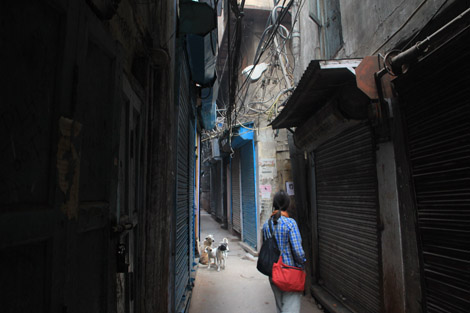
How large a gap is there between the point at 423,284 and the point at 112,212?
10.7 ft

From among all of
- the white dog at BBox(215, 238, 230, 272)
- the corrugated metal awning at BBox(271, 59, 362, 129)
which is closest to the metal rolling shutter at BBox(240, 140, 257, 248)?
the white dog at BBox(215, 238, 230, 272)

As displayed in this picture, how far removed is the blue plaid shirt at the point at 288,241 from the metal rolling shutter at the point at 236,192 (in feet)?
28.7

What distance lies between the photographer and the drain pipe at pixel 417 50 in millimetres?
2289

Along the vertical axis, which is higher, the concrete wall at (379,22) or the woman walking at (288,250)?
the concrete wall at (379,22)

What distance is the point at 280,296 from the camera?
3449mm

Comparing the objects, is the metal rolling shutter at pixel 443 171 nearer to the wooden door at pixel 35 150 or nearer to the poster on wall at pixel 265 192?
the wooden door at pixel 35 150

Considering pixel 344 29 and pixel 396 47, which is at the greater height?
pixel 344 29

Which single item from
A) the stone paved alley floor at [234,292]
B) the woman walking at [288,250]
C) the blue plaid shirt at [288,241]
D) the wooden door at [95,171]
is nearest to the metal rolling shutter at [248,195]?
the stone paved alley floor at [234,292]

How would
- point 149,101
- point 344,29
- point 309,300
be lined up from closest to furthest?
point 149,101 < point 344,29 < point 309,300

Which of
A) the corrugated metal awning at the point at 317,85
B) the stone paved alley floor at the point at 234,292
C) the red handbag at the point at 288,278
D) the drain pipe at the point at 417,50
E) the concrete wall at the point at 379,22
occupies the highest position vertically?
the concrete wall at the point at 379,22

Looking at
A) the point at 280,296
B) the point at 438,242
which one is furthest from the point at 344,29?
the point at 280,296

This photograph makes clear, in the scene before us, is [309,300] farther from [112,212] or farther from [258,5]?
[258,5]

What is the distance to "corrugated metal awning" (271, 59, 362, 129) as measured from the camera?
3.49 metres

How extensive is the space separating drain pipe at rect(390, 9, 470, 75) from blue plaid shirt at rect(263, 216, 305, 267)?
6.89 ft
